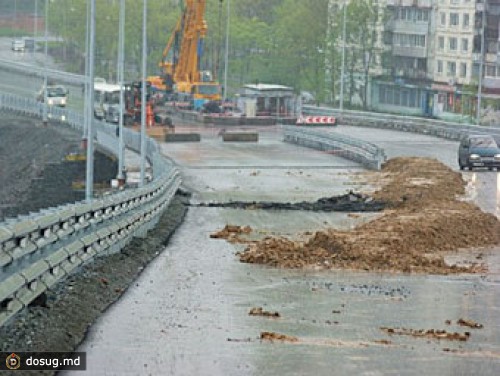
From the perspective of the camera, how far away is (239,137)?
77750 millimetres

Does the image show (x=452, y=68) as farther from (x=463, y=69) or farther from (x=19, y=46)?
(x=19, y=46)

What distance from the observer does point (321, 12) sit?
134 m

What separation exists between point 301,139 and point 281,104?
2323cm

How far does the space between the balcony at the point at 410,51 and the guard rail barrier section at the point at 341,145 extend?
4977 cm

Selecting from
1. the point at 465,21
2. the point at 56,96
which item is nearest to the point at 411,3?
the point at 465,21

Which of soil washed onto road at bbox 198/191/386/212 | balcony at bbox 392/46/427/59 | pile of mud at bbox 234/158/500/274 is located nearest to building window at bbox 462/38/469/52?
balcony at bbox 392/46/427/59

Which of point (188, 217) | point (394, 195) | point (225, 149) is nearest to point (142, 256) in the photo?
point (188, 217)

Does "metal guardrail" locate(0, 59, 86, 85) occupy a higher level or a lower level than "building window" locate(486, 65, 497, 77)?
lower

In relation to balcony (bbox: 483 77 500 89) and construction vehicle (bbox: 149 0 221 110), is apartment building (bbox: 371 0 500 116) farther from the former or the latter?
construction vehicle (bbox: 149 0 221 110)

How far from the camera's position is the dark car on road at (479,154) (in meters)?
57.6

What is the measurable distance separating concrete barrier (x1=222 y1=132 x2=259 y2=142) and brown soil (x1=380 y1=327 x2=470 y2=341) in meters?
58.6

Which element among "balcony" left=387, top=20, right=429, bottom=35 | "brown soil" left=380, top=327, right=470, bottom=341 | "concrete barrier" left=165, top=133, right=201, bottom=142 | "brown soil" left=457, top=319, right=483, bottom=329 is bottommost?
"concrete barrier" left=165, top=133, right=201, bottom=142

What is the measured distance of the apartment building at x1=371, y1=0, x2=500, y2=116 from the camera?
11906cm

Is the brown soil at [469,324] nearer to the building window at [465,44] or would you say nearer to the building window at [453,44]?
the building window at [465,44]
